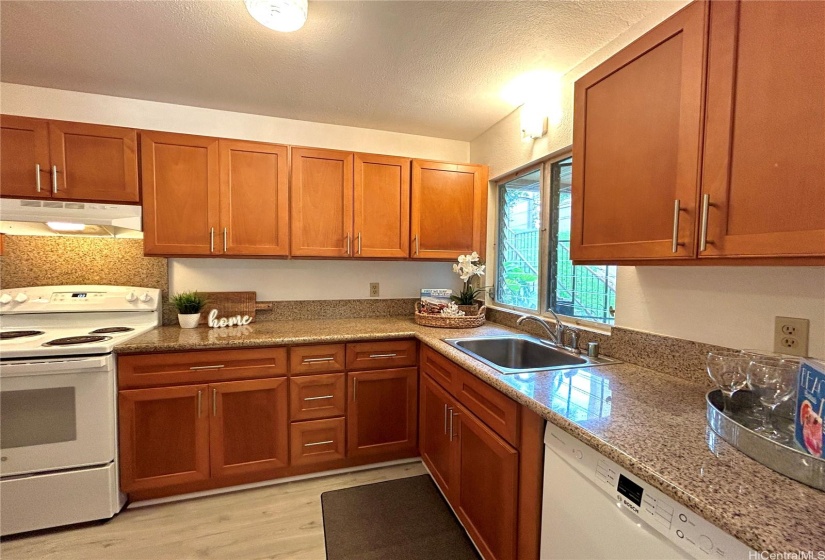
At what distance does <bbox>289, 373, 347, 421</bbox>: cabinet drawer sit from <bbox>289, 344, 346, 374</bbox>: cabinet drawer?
43 mm

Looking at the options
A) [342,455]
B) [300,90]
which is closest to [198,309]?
[342,455]

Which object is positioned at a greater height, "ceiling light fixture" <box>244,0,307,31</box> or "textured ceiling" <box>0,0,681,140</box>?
"textured ceiling" <box>0,0,681,140</box>

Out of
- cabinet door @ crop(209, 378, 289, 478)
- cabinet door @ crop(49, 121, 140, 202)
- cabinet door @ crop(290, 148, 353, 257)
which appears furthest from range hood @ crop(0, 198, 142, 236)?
cabinet door @ crop(209, 378, 289, 478)

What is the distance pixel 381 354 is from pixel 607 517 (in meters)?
1.46

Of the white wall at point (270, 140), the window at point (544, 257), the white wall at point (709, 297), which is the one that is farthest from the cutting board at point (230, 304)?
the white wall at point (709, 297)

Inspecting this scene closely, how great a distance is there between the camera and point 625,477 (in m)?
0.80

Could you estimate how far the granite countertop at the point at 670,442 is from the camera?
58cm

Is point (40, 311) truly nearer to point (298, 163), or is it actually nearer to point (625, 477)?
point (298, 163)

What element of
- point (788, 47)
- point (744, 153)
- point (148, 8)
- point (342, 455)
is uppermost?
point (148, 8)

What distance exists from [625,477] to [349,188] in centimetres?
208

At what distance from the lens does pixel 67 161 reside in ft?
6.16

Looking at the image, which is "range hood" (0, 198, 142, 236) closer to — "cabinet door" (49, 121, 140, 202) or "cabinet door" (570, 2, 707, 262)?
"cabinet door" (49, 121, 140, 202)

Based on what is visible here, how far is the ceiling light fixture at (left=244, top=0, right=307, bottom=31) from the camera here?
1299 millimetres

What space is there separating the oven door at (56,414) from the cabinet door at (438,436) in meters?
1.65
